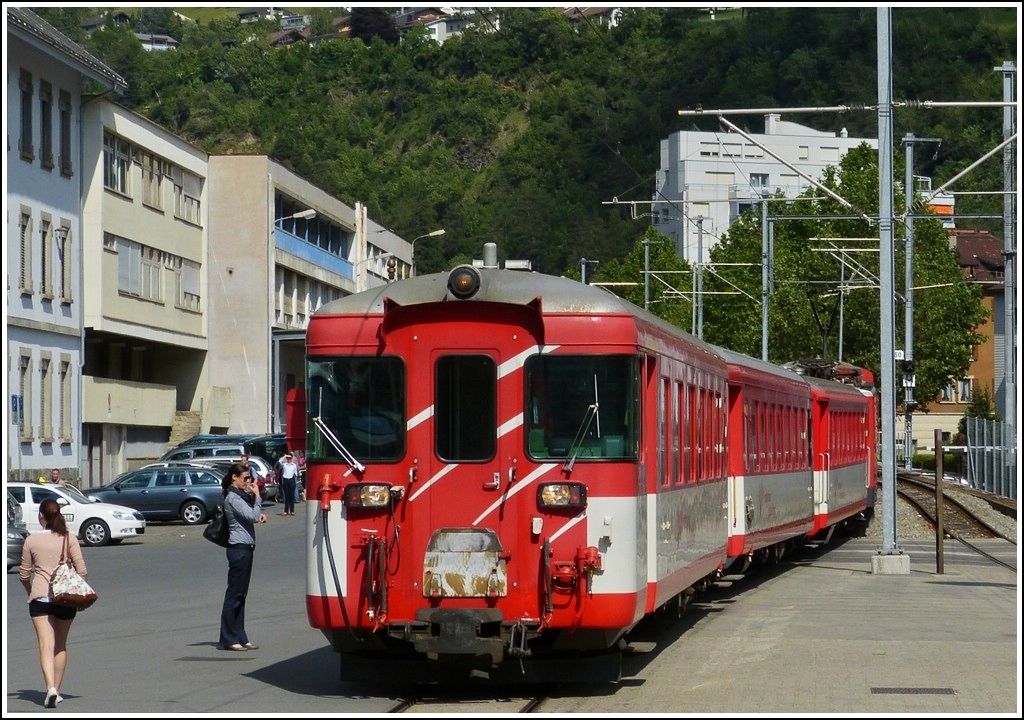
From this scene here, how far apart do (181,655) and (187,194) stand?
52.7m

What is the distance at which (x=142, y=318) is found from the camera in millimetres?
60531

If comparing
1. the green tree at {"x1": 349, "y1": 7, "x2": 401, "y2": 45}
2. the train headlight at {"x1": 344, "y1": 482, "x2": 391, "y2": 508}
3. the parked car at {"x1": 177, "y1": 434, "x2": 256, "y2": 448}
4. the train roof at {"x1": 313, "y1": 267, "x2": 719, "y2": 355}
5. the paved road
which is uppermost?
the green tree at {"x1": 349, "y1": 7, "x2": 401, "y2": 45}

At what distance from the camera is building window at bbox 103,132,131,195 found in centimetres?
5703

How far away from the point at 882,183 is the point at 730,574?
5.69m

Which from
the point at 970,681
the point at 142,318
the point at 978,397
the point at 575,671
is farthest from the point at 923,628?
the point at 978,397

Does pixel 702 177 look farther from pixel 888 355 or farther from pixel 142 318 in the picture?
pixel 888 355

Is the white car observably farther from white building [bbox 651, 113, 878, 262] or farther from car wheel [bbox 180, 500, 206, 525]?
white building [bbox 651, 113, 878, 262]

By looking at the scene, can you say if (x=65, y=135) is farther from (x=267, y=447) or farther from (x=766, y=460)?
(x=766, y=460)

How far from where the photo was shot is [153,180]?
62625 mm

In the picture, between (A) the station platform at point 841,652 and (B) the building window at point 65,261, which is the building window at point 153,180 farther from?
(A) the station platform at point 841,652

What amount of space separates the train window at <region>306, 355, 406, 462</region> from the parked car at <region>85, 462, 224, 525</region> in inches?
1185

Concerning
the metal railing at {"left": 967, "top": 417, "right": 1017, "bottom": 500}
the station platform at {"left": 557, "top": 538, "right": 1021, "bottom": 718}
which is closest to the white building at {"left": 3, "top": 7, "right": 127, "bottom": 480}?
the metal railing at {"left": 967, "top": 417, "right": 1017, "bottom": 500}

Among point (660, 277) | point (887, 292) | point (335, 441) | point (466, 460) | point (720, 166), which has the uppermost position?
point (720, 166)

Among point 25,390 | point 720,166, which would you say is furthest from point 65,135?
point 720,166
